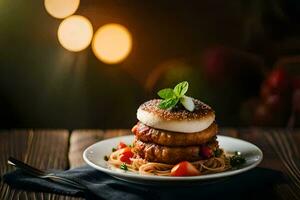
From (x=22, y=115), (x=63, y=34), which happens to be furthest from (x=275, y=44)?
(x=22, y=115)

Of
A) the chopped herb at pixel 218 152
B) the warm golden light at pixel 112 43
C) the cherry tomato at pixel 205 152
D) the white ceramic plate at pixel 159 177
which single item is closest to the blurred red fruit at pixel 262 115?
the warm golden light at pixel 112 43

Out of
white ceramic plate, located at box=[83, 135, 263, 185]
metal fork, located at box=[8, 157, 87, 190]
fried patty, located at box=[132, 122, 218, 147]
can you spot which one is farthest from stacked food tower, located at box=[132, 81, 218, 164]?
metal fork, located at box=[8, 157, 87, 190]

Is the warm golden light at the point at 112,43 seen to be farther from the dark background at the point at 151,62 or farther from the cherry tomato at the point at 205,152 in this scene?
the cherry tomato at the point at 205,152

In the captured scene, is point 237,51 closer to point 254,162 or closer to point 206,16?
point 206,16

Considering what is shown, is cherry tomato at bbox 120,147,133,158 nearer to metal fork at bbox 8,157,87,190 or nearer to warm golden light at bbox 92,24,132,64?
metal fork at bbox 8,157,87,190

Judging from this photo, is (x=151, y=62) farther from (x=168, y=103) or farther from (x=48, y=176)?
(x=48, y=176)
